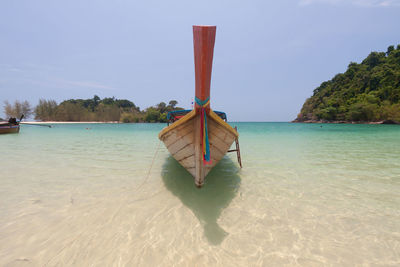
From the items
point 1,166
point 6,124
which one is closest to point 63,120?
point 6,124

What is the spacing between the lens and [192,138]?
3.58 metres

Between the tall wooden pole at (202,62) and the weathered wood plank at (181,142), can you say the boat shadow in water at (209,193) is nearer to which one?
the weathered wood plank at (181,142)

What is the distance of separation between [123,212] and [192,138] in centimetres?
193

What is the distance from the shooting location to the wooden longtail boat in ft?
8.57

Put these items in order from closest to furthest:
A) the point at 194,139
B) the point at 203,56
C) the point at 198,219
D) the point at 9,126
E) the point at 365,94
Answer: the point at 203,56
the point at 198,219
the point at 194,139
the point at 9,126
the point at 365,94

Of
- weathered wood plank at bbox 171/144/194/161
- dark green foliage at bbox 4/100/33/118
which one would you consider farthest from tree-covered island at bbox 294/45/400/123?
dark green foliage at bbox 4/100/33/118

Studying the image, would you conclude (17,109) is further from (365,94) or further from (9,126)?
(365,94)

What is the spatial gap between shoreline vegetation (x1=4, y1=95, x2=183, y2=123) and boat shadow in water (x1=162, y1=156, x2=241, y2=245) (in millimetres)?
70941

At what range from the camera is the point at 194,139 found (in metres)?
3.56

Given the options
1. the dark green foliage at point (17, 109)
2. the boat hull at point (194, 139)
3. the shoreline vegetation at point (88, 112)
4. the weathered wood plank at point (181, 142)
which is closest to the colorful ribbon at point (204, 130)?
the boat hull at point (194, 139)

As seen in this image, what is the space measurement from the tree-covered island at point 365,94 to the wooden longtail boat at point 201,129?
254 ft

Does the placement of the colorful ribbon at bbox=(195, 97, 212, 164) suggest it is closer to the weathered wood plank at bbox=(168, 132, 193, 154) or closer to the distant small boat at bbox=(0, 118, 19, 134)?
the weathered wood plank at bbox=(168, 132, 193, 154)

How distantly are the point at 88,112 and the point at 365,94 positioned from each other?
5036 inches

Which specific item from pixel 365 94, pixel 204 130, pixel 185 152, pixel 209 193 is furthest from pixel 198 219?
pixel 365 94
